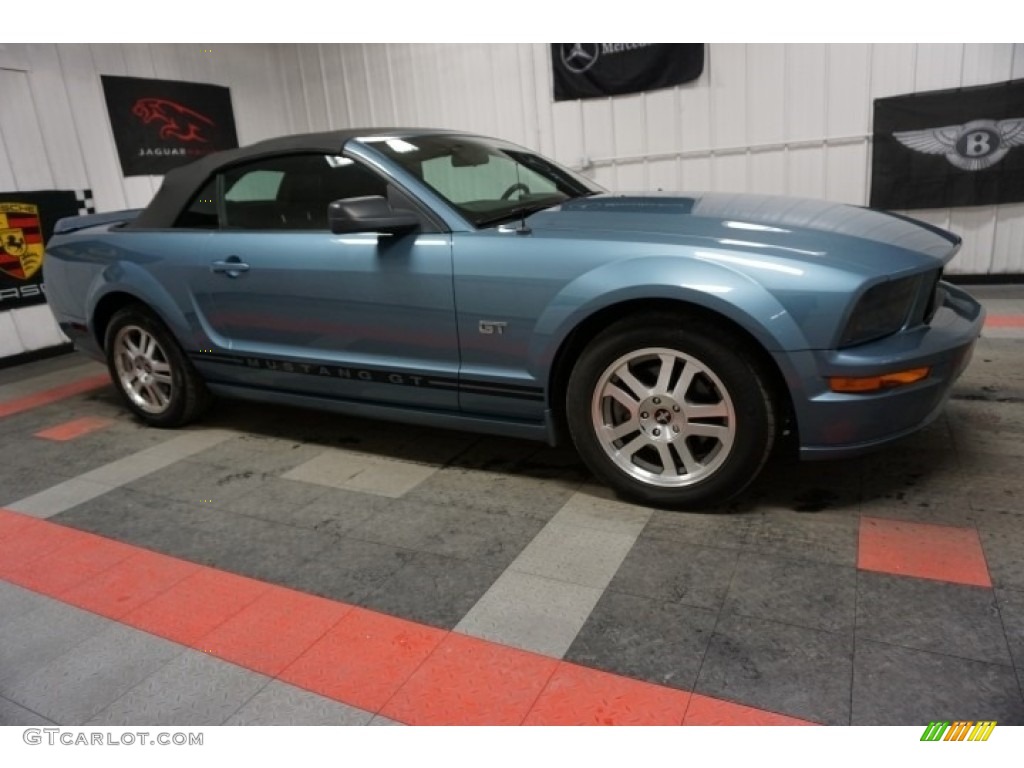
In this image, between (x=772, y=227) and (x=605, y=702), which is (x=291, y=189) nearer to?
(x=772, y=227)

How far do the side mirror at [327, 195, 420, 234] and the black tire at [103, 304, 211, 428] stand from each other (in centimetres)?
148

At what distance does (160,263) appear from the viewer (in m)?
3.34

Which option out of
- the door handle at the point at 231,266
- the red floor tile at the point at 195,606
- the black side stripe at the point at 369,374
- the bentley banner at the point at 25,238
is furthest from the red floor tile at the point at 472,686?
the bentley banner at the point at 25,238

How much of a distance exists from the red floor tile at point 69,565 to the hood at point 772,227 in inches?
75.5

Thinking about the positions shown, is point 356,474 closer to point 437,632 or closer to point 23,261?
point 437,632

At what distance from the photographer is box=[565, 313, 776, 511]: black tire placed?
2.21 metres

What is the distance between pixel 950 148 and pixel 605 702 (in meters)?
6.03

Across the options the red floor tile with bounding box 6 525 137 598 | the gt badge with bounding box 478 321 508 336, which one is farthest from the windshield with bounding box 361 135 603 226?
the red floor tile with bounding box 6 525 137 598

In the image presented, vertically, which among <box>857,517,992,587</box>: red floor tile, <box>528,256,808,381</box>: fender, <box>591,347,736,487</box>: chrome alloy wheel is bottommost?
<box>857,517,992,587</box>: red floor tile

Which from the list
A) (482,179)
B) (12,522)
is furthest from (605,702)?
(12,522)

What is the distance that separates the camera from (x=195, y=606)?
2131 mm

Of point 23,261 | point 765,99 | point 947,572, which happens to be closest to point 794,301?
point 947,572

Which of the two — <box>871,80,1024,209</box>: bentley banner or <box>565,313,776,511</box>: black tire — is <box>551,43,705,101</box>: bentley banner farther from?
<box>565,313,776,511</box>: black tire

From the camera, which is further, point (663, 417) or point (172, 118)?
point (172, 118)
